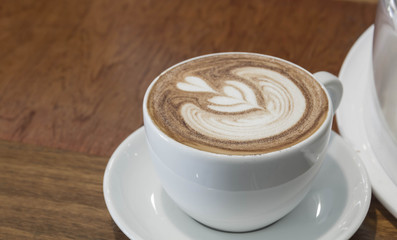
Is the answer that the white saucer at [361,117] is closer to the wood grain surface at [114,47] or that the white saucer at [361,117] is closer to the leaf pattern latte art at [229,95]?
the wood grain surface at [114,47]

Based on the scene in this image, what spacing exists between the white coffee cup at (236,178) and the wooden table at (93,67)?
0.31 feet

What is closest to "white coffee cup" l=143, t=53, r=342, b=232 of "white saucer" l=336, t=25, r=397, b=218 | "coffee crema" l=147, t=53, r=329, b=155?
"coffee crema" l=147, t=53, r=329, b=155

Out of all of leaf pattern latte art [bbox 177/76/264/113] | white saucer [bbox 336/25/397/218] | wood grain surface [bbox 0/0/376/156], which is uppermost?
leaf pattern latte art [bbox 177/76/264/113]

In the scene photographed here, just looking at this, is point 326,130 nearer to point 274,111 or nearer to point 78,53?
point 274,111

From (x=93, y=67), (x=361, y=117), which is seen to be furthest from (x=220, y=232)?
(x=93, y=67)

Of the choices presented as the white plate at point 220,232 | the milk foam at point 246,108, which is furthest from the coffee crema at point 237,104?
the white plate at point 220,232

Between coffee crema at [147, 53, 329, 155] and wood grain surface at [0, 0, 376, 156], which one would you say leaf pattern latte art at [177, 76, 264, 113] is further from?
wood grain surface at [0, 0, 376, 156]

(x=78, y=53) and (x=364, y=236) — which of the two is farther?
(x=78, y=53)

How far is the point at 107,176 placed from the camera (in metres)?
0.54

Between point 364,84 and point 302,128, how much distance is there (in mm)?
277

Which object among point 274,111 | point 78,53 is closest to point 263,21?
point 78,53

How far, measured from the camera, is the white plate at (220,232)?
1.60ft

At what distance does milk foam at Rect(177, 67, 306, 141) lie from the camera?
0.45 meters

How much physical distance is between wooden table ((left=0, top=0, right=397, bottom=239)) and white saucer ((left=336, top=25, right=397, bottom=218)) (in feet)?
0.07
